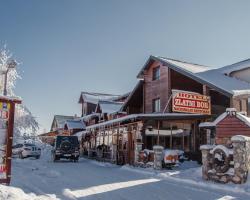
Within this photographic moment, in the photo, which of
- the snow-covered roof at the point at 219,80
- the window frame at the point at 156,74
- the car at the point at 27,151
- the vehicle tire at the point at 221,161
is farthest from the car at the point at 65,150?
the vehicle tire at the point at 221,161

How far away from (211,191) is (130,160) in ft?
40.5

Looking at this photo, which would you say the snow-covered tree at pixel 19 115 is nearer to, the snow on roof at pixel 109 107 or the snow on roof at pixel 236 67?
the snow on roof at pixel 109 107

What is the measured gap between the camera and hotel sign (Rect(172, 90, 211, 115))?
61.2 feet

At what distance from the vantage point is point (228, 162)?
13578 mm

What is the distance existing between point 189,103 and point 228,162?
6.24 metres

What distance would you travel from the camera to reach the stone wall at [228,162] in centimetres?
1307

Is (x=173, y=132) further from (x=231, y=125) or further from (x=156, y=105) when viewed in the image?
(x=231, y=125)

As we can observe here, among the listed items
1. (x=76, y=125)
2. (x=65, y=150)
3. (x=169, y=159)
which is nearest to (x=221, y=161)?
(x=169, y=159)

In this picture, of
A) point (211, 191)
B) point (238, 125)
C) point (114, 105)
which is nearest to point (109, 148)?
point (114, 105)

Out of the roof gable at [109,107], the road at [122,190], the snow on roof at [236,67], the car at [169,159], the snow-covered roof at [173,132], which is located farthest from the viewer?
the roof gable at [109,107]

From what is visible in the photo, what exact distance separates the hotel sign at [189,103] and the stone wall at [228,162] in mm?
4572

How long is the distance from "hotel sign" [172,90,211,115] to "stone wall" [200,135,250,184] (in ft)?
15.0

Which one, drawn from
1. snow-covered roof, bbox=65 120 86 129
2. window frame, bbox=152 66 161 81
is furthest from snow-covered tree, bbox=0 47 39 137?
window frame, bbox=152 66 161 81

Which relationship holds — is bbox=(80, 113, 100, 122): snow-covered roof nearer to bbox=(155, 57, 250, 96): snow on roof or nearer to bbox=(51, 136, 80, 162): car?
bbox=(51, 136, 80, 162): car
